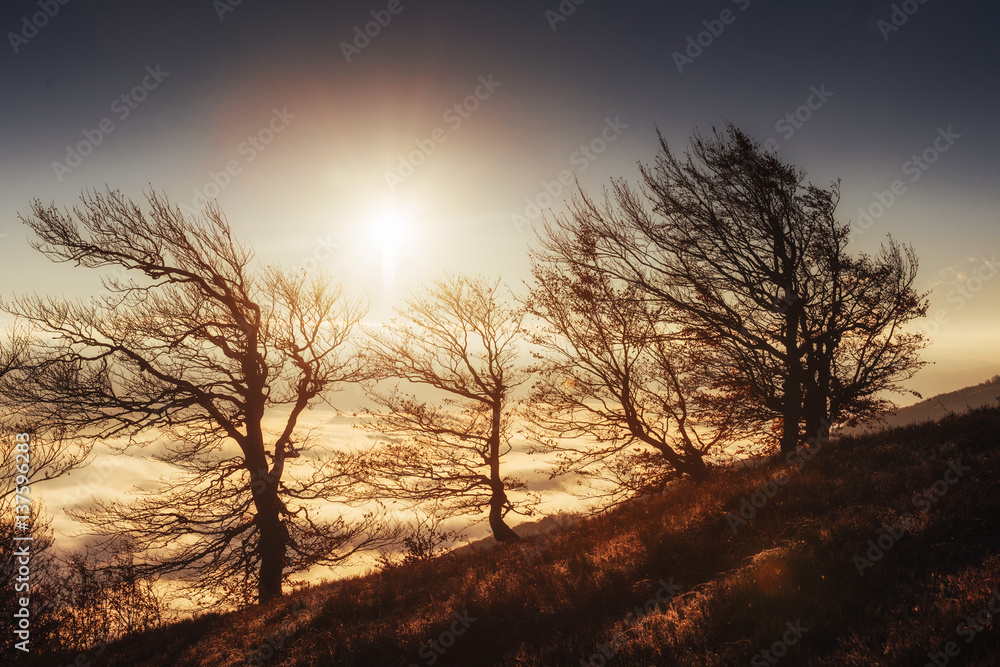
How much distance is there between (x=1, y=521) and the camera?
34.7 ft

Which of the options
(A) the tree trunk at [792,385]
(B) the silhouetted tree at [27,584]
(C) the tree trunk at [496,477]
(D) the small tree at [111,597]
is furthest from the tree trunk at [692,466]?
(B) the silhouetted tree at [27,584]

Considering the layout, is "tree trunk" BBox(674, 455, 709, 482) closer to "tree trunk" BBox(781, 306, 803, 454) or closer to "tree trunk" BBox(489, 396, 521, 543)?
"tree trunk" BBox(781, 306, 803, 454)

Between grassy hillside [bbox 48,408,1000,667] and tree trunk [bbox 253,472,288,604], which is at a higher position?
tree trunk [bbox 253,472,288,604]

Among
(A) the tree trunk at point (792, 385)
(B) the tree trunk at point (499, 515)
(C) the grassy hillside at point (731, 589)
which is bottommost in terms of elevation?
(C) the grassy hillside at point (731, 589)

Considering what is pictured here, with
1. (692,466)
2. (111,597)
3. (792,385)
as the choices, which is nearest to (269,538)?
(111,597)

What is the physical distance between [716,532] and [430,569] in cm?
641

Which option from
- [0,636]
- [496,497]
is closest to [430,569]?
[496,497]

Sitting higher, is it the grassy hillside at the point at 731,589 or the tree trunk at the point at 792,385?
the tree trunk at the point at 792,385

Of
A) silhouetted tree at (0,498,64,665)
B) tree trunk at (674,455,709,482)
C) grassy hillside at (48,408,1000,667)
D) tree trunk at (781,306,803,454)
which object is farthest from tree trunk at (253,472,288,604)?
tree trunk at (781,306,803,454)

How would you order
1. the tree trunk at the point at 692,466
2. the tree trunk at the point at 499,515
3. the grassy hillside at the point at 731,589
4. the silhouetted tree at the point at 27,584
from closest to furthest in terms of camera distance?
the grassy hillside at the point at 731,589 < the silhouetted tree at the point at 27,584 < the tree trunk at the point at 692,466 < the tree trunk at the point at 499,515

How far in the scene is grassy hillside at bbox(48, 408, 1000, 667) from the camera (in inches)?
164

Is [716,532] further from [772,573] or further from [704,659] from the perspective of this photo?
[704,659]

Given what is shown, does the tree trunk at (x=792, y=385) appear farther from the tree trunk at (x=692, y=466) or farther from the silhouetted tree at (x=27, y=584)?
the silhouetted tree at (x=27, y=584)

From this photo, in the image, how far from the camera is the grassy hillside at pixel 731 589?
4.16m
